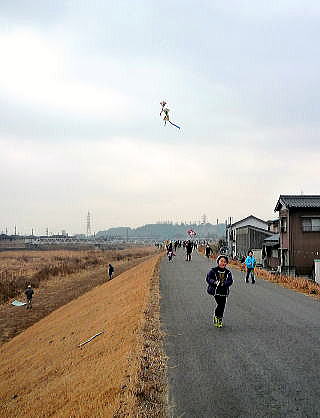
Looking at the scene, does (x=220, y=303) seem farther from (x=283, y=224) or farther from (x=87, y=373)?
(x=283, y=224)

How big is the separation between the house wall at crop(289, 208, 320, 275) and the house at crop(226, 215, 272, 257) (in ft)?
63.0

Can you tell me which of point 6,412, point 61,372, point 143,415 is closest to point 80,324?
point 61,372

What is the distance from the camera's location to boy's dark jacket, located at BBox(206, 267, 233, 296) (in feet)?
27.6

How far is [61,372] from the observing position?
29.2 ft

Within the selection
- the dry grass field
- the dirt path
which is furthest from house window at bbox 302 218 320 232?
the dry grass field

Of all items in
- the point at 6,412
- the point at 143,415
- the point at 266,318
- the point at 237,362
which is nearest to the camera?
the point at 143,415

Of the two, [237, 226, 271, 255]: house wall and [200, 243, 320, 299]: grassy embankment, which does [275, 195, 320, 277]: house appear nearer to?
[200, 243, 320, 299]: grassy embankment

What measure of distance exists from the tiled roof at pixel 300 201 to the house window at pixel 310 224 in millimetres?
1077

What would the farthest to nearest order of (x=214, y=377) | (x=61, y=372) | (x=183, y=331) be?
(x=61, y=372), (x=183, y=331), (x=214, y=377)

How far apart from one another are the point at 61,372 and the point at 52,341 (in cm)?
532

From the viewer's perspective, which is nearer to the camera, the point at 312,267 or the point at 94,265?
the point at 312,267

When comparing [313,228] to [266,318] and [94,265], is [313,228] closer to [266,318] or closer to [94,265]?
[266,318]

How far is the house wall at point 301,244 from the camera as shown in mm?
31094

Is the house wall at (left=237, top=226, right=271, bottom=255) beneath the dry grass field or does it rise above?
above
